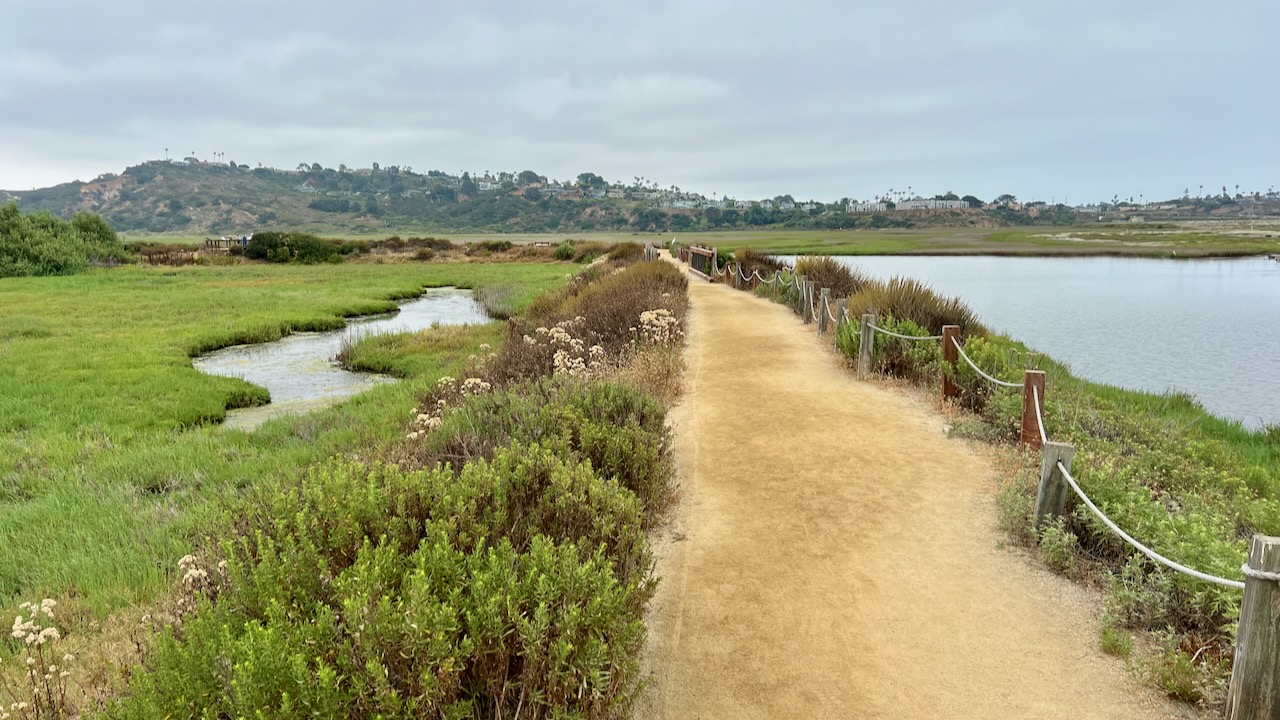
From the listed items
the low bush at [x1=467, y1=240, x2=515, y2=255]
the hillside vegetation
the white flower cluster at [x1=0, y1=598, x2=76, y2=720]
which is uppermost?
the hillside vegetation

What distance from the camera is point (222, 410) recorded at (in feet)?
39.4

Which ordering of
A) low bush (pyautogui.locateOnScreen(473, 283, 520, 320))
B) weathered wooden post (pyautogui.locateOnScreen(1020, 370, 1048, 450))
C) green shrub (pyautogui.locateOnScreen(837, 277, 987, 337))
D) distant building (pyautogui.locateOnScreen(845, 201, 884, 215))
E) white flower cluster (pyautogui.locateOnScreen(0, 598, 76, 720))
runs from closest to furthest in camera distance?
white flower cluster (pyautogui.locateOnScreen(0, 598, 76, 720)), weathered wooden post (pyautogui.locateOnScreen(1020, 370, 1048, 450)), green shrub (pyautogui.locateOnScreen(837, 277, 987, 337)), low bush (pyautogui.locateOnScreen(473, 283, 520, 320)), distant building (pyautogui.locateOnScreen(845, 201, 884, 215))

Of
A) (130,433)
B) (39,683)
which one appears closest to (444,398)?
(130,433)

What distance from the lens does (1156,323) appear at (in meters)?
24.6

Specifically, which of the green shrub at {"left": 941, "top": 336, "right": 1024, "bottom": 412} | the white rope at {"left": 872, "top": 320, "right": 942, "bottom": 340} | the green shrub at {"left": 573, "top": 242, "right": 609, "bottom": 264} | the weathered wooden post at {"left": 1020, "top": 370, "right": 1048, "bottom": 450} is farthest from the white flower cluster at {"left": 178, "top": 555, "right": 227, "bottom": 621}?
the green shrub at {"left": 573, "top": 242, "right": 609, "bottom": 264}

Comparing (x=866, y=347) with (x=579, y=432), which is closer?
(x=579, y=432)

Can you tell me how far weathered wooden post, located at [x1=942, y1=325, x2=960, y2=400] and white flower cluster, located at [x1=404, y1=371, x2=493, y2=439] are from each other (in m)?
5.53

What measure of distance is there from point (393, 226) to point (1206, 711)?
178 metres

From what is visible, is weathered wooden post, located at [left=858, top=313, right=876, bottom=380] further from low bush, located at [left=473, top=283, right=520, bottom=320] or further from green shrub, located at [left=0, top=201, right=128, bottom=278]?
green shrub, located at [left=0, top=201, right=128, bottom=278]

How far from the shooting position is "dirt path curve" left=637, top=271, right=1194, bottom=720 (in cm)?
338

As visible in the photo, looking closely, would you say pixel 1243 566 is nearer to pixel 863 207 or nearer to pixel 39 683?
pixel 39 683

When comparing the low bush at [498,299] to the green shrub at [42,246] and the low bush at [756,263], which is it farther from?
the green shrub at [42,246]

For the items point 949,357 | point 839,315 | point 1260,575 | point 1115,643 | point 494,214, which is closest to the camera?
point 1260,575

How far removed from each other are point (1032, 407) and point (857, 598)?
345 centimetres
